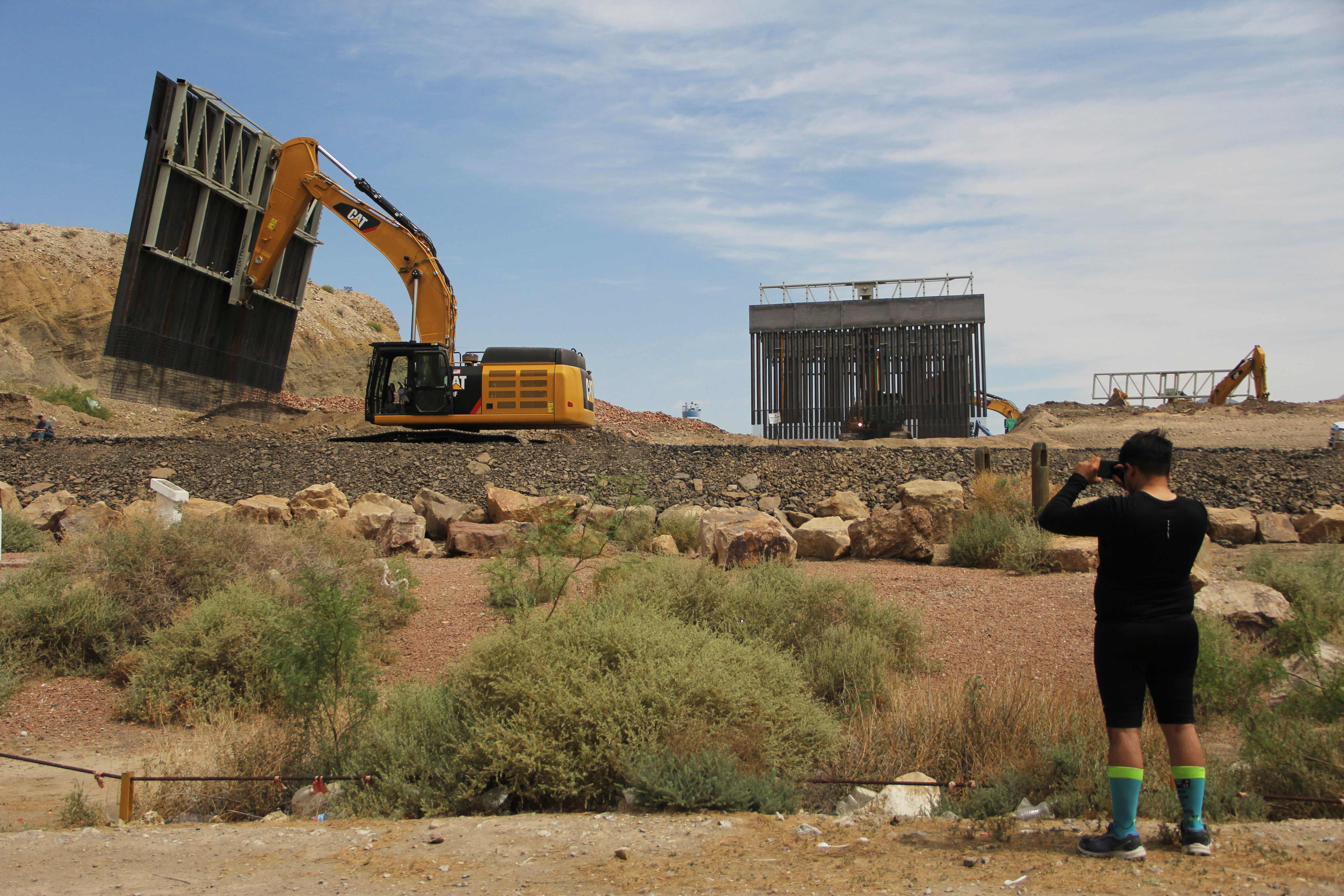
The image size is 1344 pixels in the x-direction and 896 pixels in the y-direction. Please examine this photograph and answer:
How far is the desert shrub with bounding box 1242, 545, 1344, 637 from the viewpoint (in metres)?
7.90

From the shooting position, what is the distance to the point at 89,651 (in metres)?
8.27

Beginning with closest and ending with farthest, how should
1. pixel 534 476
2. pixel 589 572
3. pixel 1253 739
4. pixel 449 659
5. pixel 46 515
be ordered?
pixel 1253 739, pixel 449 659, pixel 589 572, pixel 46 515, pixel 534 476

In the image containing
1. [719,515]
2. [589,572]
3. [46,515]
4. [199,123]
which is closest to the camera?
[589,572]

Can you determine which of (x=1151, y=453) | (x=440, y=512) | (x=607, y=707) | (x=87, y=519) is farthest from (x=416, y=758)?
(x=87, y=519)

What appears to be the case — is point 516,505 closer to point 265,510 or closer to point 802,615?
point 265,510

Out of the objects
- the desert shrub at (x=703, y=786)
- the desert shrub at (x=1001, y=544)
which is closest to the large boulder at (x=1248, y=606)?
the desert shrub at (x=1001, y=544)

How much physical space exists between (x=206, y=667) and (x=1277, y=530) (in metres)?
13.1

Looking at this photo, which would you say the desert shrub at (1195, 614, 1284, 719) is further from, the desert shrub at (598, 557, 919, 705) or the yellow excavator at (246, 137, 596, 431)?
the yellow excavator at (246, 137, 596, 431)

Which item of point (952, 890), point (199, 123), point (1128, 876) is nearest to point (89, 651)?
point (952, 890)

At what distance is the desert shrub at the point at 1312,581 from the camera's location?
790 cm

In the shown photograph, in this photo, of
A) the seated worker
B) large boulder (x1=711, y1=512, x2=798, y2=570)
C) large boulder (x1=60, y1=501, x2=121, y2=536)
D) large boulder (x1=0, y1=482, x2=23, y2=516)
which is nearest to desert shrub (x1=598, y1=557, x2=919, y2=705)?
large boulder (x1=711, y1=512, x2=798, y2=570)

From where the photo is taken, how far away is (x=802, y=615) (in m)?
7.86

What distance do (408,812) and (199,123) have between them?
19.7 m

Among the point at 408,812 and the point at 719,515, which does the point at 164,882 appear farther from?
the point at 719,515
